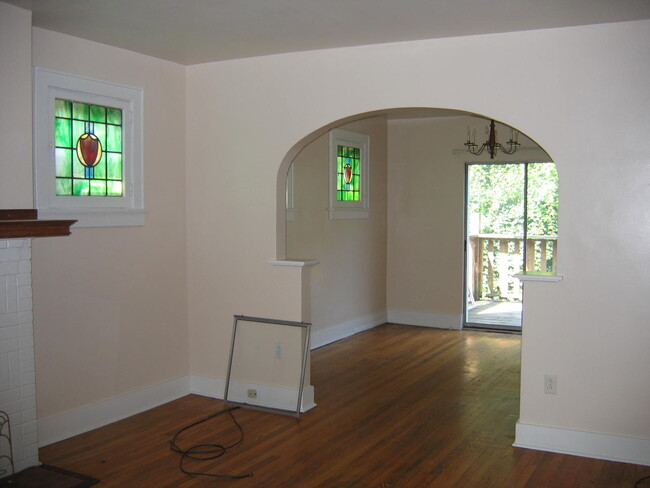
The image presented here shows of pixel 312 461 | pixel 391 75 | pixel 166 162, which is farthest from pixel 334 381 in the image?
pixel 391 75

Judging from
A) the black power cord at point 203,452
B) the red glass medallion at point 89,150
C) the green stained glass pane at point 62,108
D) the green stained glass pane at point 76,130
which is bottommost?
the black power cord at point 203,452

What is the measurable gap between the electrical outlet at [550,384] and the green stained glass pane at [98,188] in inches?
124

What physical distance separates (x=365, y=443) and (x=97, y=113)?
2800 millimetres

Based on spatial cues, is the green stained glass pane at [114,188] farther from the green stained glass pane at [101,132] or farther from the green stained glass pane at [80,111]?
the green stained glass pane at [80,111]

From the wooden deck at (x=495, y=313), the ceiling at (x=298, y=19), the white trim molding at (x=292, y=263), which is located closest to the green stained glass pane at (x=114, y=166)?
the ceiling at (x=298, y=19)

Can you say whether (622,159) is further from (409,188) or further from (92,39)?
(409,188)

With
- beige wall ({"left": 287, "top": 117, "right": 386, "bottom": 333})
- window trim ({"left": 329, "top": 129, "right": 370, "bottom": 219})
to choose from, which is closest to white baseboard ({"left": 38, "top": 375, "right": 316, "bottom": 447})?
beige wall ({"left": 287, "top": 117, "right": 386, "bottom": 333})

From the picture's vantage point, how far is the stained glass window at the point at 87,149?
413 centimetres

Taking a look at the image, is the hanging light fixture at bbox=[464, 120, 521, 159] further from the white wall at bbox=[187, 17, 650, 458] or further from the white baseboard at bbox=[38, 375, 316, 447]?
the white baseboard at bbox=[38, 375, 316, 447]

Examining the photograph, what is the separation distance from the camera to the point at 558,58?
3857 millimetres

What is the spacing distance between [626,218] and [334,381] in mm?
2766

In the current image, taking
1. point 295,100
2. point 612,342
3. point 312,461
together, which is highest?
point 295,100

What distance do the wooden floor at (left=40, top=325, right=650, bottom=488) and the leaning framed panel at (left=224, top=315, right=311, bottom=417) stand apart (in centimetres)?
16

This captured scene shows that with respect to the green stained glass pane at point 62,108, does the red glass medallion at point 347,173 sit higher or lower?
lower
